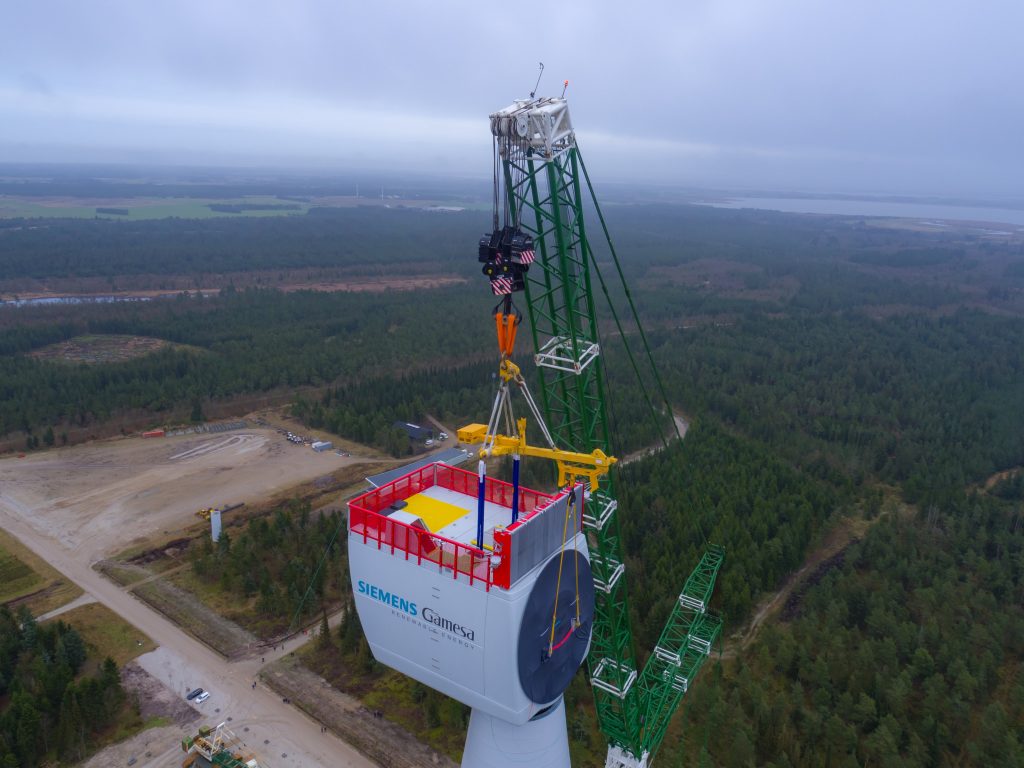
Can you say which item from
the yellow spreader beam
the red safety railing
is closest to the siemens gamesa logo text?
the red safety railing

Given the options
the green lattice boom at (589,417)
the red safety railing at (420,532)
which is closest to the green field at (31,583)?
the green lattice boom at (589,417)

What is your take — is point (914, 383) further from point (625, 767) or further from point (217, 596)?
point (217, 596)

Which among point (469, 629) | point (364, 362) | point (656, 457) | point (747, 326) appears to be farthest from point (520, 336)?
point (469, 629)

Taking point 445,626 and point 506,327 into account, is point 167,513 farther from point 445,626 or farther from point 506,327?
point 445,626

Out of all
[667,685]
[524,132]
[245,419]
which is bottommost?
[245,419]

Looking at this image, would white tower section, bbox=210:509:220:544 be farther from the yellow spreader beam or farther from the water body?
the water body

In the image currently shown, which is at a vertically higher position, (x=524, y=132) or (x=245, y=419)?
(x=524, y=132)
